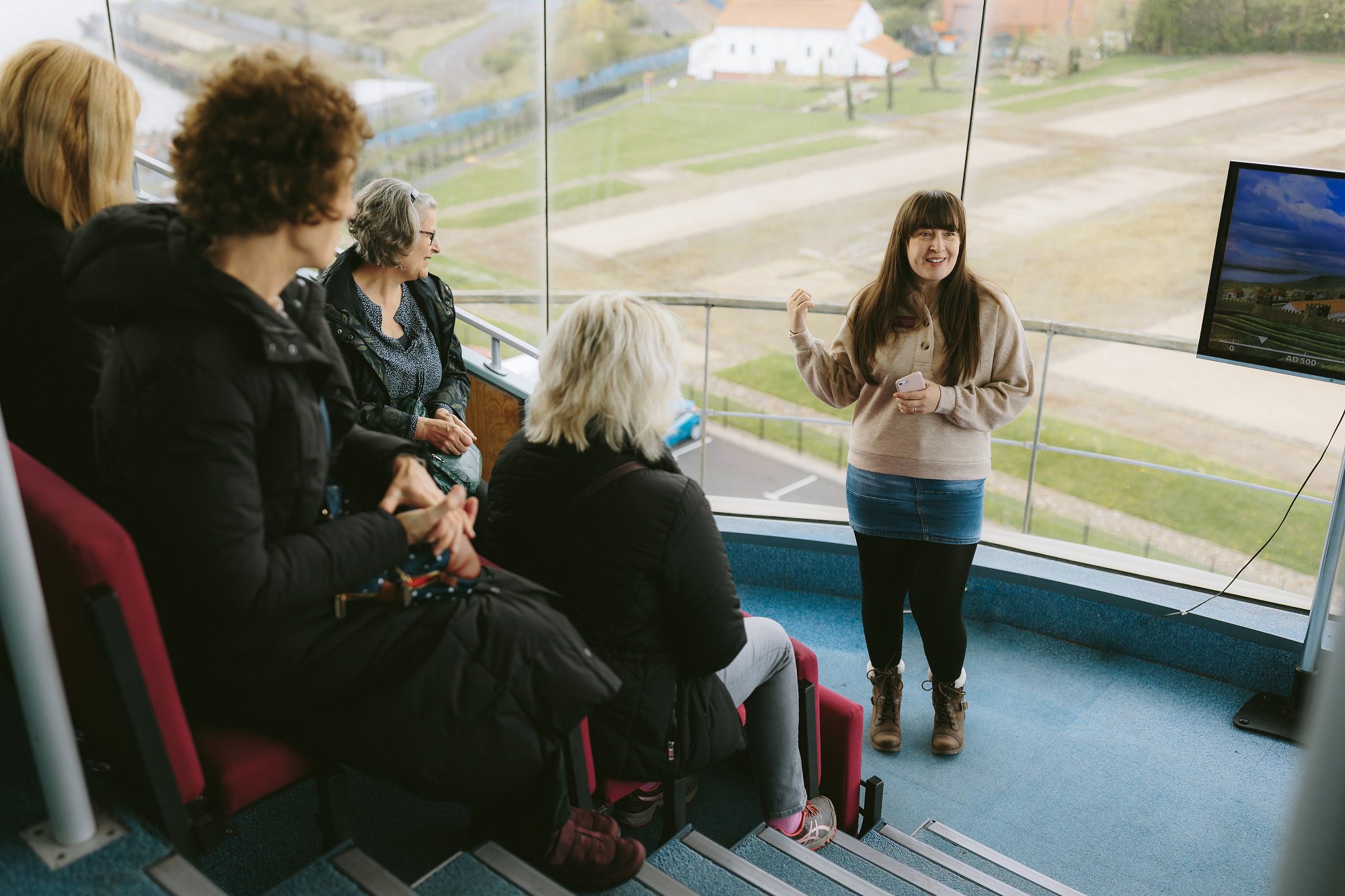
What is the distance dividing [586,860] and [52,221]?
4.73 feet

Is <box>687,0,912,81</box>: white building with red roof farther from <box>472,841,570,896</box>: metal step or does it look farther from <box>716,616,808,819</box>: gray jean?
<box>472,841,570,896</box>: metal step

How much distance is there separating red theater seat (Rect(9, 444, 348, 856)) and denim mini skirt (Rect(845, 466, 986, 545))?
164 centimetres

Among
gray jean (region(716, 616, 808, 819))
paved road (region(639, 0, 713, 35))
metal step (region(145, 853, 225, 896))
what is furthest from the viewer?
paved road (region(639, 0, 713, 35))

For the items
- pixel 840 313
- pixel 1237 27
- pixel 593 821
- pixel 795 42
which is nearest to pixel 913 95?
pixel 1237 27

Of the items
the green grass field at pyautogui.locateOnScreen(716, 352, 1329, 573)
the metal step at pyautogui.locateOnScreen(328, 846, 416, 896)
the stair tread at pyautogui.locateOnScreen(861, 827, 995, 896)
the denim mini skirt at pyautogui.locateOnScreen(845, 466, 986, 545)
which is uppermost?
the denim mini skirt at pyautogui.locateOnScreen(845, 466, 986, 545)

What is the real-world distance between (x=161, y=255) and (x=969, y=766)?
2.55 m

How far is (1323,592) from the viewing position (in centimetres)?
299

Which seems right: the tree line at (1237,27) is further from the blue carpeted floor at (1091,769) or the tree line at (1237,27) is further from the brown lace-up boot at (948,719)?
the brown lace-up boot at (948,719)

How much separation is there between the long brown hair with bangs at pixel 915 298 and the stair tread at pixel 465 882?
1637 millimetres

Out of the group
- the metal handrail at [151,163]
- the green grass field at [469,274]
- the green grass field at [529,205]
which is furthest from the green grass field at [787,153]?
the metal handrail at [151,163]

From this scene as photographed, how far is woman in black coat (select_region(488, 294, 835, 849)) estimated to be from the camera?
Result: 1745 millimetres

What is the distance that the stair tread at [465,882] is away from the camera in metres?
1.64

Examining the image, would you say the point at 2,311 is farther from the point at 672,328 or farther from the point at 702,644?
the point at 702,644

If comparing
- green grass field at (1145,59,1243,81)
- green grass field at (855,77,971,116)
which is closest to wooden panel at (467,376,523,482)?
green grass field at (855,77,971,116)
